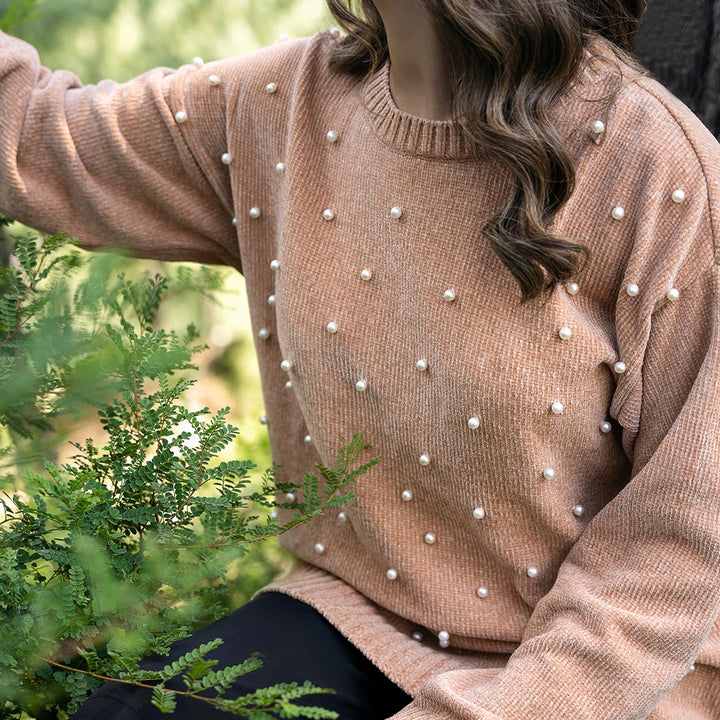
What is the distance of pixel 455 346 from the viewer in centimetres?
104

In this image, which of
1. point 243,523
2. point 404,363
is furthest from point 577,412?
point 243,523

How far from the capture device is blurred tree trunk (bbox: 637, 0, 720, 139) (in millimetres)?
1155

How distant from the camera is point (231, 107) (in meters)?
1.20

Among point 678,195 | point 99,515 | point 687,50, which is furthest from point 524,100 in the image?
point 99,515

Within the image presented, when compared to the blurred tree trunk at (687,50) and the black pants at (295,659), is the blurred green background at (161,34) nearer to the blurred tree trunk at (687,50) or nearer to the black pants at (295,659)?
the black pants at (295,659)

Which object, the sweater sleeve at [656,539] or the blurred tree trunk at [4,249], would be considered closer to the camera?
the sweater sleeve at [656,539]

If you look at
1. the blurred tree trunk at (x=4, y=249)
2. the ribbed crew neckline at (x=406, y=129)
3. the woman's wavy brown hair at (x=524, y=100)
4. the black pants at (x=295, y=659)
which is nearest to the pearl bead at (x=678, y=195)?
the woman's wavy brown hair at (x=524, y=100)

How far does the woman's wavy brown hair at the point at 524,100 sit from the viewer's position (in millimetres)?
936

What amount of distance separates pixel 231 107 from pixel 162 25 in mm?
1119

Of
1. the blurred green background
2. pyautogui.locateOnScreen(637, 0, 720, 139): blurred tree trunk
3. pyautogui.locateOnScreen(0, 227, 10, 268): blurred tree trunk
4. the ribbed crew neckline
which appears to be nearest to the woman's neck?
the ribbed crew neckline

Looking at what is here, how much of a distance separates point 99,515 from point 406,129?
1.87 ft

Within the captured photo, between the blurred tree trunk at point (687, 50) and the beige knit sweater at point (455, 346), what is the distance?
22cm

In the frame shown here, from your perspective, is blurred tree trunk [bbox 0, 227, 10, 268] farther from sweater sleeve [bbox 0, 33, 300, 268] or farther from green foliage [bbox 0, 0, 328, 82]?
green foliage [bbox 0, 0, 328, 82]

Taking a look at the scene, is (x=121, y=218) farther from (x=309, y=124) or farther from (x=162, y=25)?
(x=162, y=25)
